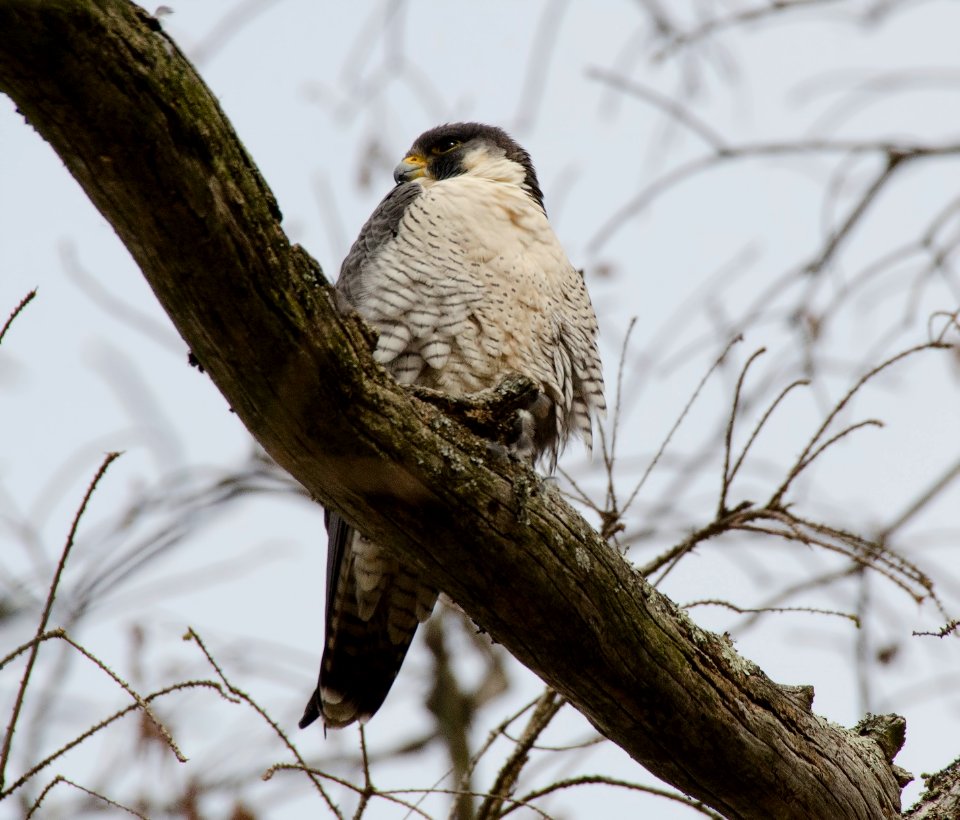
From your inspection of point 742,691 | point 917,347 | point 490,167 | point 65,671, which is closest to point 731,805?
point 742,691

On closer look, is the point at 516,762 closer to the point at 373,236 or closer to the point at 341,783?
the point at 341,783

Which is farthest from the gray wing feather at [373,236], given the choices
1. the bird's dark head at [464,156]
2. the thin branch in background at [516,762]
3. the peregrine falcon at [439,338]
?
the thin branch in background at [516,762]

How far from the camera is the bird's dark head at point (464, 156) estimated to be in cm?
441

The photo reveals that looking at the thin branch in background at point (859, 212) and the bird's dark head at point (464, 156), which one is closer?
the thin branch in background at point (859, 212)

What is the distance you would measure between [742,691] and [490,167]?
8.64 feet

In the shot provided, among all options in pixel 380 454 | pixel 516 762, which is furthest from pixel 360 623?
pixel 380 454

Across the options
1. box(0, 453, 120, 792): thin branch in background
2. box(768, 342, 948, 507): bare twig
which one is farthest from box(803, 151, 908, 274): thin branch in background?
box(0, 453, 120, 792): thin branch in background

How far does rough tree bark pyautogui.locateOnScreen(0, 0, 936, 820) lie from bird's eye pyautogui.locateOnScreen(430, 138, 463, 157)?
2.70 m

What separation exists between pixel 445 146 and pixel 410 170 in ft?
0.69

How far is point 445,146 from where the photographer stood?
15.1 feet

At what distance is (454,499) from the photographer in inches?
80.6

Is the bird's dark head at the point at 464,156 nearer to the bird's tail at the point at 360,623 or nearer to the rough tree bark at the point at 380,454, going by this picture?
the bird's tail at the point at 360,623

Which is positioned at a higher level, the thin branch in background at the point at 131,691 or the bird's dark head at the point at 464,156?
the bird's dark head at the point at 464,156

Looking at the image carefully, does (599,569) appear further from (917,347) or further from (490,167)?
(490,167)
